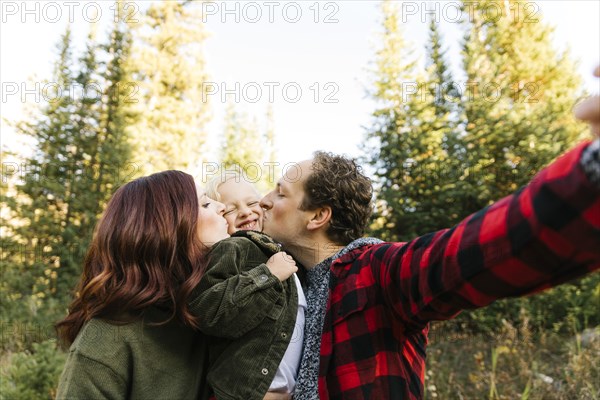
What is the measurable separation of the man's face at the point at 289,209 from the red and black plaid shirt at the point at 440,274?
0.45 m

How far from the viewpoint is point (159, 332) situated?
1.71 metres

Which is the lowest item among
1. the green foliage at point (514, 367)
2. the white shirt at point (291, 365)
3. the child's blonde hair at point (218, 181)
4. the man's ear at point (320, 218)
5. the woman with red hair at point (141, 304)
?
the green foliage at point (514, 367)

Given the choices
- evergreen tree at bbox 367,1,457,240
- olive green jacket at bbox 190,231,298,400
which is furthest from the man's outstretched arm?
evergreen tree at bbox 367,1,457,240

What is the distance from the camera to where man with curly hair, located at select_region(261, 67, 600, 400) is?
2.74 feet

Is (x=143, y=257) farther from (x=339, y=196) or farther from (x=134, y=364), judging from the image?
(x=339, y=196)

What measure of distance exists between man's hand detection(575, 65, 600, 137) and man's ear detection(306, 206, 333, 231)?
1450mm

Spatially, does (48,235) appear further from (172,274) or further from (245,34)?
(172,274)

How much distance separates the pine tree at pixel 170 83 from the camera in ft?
50.4

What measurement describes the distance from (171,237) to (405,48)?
10.5 meters

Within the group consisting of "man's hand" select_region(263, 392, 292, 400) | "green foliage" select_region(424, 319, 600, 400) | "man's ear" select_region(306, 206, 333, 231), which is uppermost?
"man's ear" select_region(306, 206, 333, 231)

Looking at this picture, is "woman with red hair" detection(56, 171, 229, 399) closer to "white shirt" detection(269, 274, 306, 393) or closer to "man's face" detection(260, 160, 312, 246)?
"white shirt" detection(269, 274, 306, 393)

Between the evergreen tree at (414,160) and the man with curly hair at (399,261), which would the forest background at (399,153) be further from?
the man with curly hair at (399,261)

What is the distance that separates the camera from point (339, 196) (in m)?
2.23

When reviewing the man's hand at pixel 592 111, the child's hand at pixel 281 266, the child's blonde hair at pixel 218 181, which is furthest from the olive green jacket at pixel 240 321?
the man's hand at pixel 592 111
